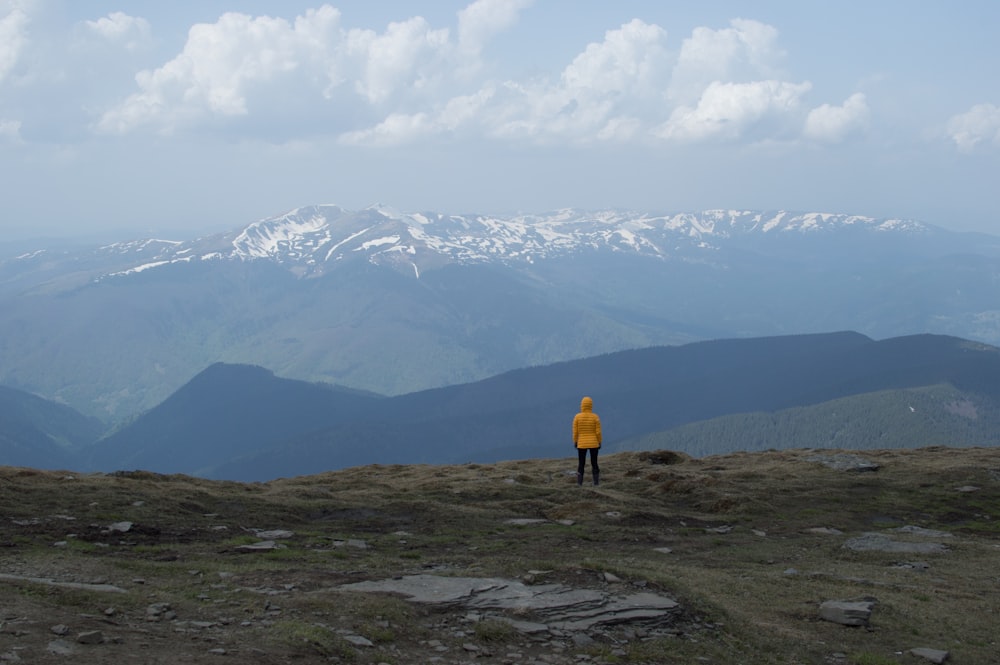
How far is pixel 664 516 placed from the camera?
27281 millimetres

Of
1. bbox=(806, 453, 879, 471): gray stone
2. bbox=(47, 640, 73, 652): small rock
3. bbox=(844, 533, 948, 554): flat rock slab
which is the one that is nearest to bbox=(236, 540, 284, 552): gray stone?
bbox=(47, 640, 73, 652): small rock

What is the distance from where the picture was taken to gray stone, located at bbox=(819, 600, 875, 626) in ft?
54.6

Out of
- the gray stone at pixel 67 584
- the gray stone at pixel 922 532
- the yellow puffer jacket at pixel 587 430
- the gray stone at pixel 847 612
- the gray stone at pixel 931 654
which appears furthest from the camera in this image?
the yellow puffer jacket at pixel 587 430

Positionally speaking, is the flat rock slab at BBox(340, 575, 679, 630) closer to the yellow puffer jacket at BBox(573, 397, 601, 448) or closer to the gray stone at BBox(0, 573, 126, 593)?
the gray stone at BBox(0, 573, 126, 593)

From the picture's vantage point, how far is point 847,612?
16.9 meters

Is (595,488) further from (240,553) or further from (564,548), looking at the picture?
(240,553)

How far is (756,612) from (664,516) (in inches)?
406

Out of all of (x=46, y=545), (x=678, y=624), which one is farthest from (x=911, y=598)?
(x=46, y=545)

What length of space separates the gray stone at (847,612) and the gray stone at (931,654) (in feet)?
3.92

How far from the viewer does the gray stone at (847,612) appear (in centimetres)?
1666

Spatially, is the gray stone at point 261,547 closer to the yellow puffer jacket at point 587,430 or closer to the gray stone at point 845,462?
the yellow puffer jacket at point 587,430

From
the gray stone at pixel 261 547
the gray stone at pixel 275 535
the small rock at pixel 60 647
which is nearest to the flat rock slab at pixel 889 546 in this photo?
the gray stone at pixel 275 535

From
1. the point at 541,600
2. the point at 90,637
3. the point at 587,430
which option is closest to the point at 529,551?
the point at 541,600

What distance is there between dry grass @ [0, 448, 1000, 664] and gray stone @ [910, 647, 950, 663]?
8.2 inches
